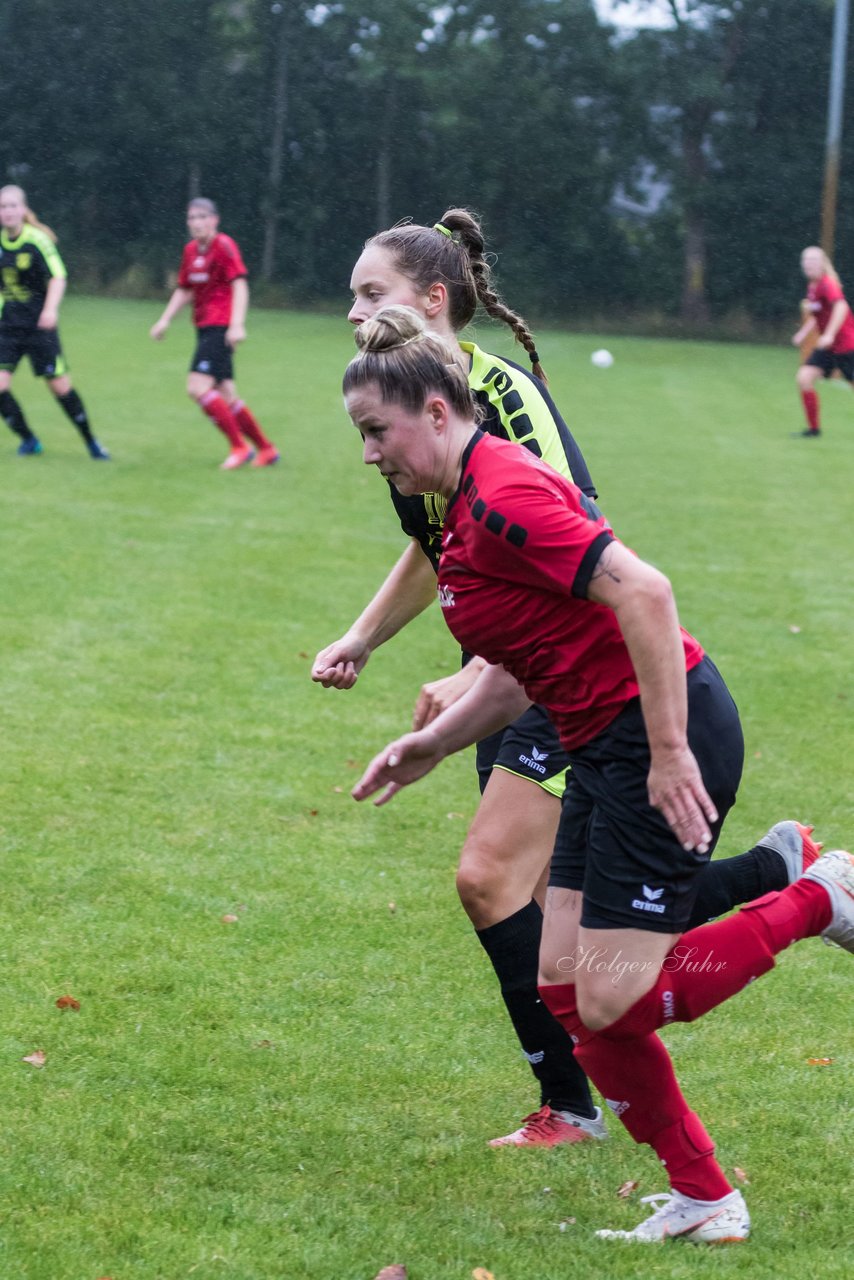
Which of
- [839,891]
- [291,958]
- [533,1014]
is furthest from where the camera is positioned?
[291,958]

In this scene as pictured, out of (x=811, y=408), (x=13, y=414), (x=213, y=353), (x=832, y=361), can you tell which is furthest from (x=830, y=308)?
(x=13, y=414)

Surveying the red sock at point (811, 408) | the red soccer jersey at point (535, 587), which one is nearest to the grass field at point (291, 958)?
the red soccer jersey at point (535, 587)

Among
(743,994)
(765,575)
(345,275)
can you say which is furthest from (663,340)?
(743,994)

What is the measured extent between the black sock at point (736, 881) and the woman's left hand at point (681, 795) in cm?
53

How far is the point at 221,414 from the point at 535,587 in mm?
11217

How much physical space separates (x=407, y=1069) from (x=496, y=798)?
792 mm

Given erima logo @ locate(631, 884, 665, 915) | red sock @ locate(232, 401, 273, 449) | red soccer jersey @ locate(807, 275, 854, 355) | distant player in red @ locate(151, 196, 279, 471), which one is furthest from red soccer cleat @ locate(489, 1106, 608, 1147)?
red soccer jersey @ locate(807, 275, 854, 355)

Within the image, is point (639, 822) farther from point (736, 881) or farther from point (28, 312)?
point (28, 312)

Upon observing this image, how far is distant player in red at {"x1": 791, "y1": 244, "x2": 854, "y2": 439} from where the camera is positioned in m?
18.1

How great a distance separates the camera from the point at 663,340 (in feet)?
132

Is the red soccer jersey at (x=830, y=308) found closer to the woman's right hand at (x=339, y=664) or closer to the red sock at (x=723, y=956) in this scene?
the woman's right hand at (x=339, y=664)

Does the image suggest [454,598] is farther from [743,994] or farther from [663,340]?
[663,340]

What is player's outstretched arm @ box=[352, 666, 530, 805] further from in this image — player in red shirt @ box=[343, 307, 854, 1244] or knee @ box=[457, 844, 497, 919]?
knee @ box=[457, 844, 497, 919]

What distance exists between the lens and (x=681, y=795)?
8.89ft
